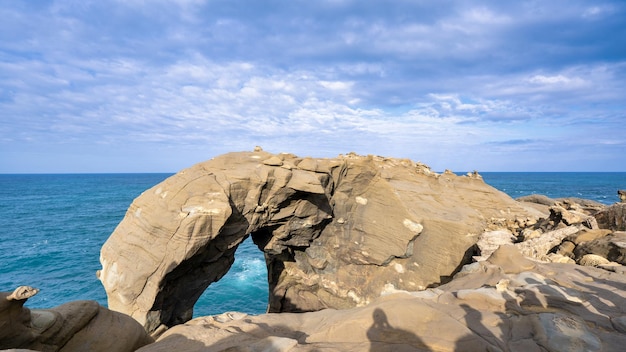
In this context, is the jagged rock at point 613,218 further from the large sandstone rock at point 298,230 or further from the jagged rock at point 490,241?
the jagged rock at point 490,241

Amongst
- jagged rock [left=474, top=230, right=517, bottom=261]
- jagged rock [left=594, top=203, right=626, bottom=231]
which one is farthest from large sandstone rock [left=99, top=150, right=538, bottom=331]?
jagged rock [left=594, top=203, right=626, bottom=231]

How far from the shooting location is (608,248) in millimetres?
9742

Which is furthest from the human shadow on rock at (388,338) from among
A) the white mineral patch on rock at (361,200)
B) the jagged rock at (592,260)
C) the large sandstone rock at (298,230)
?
the white mineral patch on rock at (361,200)

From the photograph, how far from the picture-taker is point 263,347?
450cm

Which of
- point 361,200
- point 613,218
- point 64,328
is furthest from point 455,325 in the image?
point 613,218

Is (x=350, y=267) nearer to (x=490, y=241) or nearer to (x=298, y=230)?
(x=298, y=230)

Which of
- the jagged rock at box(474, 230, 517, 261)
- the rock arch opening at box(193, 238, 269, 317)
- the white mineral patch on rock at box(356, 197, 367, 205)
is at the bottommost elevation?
the rock arch opening at box(193, 238, 269, 317)

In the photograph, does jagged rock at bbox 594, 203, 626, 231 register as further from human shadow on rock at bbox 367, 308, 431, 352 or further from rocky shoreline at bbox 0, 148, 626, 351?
human shadow on rock at bbox 367, 308, 431, 352

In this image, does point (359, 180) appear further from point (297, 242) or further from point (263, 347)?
point (263, 347)

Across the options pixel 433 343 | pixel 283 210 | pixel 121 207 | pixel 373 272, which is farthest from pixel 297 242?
pixel 121 207

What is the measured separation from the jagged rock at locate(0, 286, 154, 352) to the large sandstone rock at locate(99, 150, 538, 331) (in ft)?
15.6

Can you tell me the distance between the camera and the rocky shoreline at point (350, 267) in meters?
4.91

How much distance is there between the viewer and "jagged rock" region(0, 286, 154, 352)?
14.9 ft

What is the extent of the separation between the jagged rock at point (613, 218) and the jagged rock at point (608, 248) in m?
3.13
